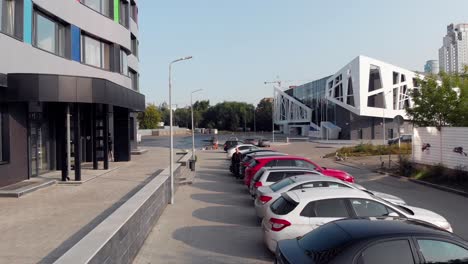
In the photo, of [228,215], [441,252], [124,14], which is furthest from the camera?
[124,14]

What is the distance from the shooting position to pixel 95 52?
77.4ft

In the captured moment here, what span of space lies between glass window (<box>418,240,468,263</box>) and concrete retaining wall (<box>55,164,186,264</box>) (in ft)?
12.8

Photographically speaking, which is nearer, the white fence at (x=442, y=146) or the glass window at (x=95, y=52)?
the white fence at (x=442, y=146)

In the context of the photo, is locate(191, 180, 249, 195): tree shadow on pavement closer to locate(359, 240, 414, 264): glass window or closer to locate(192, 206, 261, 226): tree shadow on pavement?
locate(192, 206, 261, 226): tree shadow on pavement

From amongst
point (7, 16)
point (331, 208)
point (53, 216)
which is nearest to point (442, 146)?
point (331, 208)

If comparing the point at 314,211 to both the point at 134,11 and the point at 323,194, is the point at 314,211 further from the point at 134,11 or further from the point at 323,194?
the point at 134,11

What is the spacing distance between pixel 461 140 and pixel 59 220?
17.3 m

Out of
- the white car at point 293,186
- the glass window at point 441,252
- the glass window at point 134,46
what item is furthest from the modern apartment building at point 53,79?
the glass window at point 441,252

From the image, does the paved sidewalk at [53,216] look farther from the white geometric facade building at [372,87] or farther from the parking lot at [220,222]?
the white geometric facade building at [372,87]

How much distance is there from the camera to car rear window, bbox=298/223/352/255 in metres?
4.98

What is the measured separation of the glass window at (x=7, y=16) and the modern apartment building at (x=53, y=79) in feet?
0.11

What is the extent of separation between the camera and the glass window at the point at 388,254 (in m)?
4.75

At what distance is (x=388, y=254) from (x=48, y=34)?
57.2ft

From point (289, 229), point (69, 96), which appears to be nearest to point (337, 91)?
point (69, 96)
